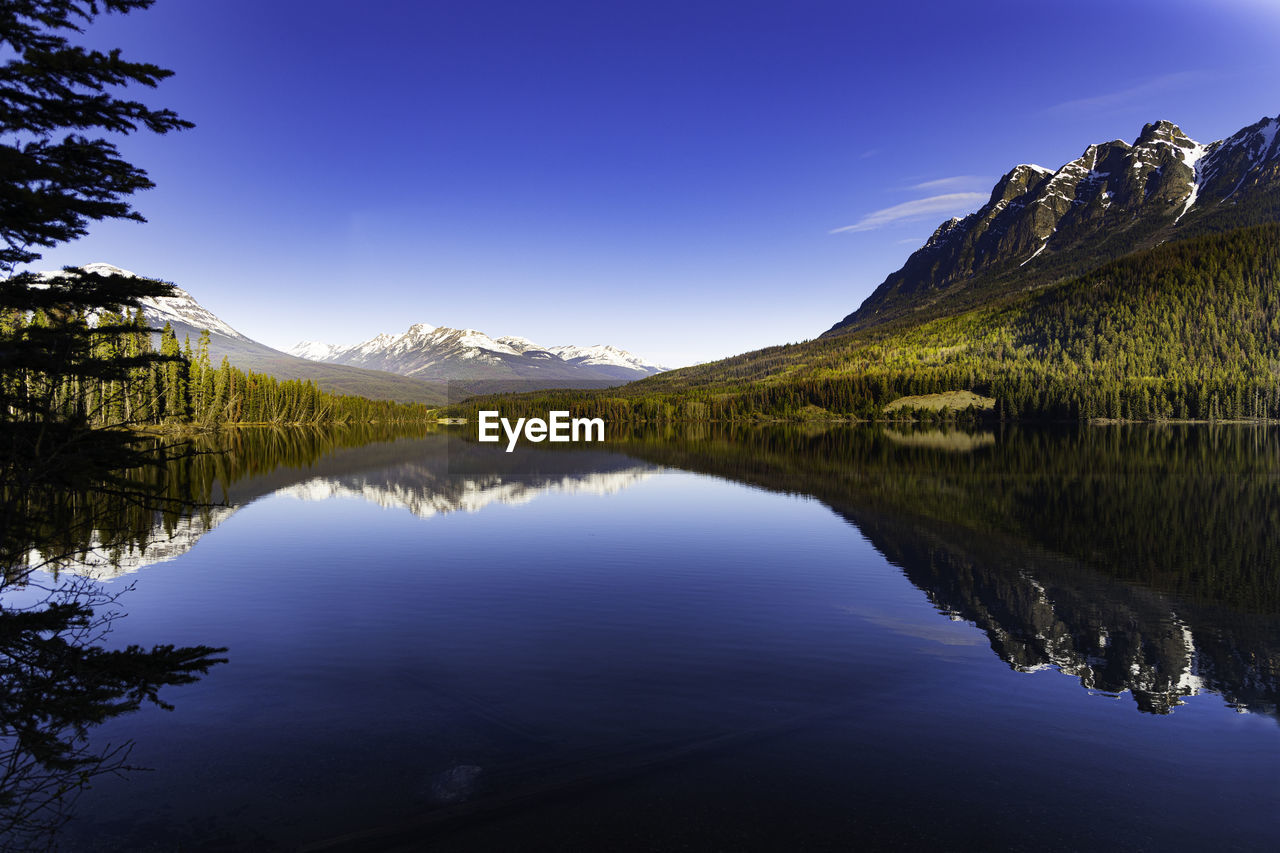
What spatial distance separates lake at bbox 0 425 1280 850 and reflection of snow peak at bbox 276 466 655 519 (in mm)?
11721

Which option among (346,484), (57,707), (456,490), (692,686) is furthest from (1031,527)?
(346,484)

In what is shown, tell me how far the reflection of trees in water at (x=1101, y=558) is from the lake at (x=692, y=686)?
0.22m

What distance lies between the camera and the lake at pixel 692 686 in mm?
11766

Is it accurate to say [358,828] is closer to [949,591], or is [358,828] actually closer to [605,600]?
[605,600]

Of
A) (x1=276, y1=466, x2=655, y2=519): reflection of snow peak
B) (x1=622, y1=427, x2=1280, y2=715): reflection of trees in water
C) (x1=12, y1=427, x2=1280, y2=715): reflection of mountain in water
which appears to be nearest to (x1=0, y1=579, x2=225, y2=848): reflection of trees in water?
(x1=12, y1=427, x2=1280, y2=715): reflection of mountain in water

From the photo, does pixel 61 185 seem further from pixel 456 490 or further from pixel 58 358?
pixel 456 490

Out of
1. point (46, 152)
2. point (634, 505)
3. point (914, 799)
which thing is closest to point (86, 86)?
point (46, 152)

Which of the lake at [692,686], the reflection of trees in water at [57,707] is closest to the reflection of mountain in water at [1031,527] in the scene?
the lake at [692,686]

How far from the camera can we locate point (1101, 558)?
108ft

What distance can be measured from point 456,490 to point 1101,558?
164 feet

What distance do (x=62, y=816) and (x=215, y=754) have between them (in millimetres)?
2498

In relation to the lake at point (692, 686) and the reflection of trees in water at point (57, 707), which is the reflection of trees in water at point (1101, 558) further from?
the reflection of trees in water at point (57, 707)

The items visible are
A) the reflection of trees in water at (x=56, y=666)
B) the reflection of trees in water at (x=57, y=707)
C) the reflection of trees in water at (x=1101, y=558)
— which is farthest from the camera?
the reflection of trees in water at (x=1101, y=558)

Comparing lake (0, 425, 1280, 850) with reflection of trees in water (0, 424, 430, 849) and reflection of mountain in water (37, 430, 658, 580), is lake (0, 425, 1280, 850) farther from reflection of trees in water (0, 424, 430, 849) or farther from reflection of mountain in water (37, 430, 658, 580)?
reflection of mountain in water (37, 430, 658, 580)
